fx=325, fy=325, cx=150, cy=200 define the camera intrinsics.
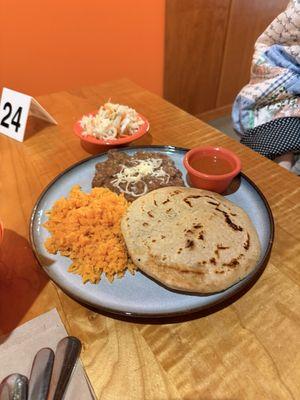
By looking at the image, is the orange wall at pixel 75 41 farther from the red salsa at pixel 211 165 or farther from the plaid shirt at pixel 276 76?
the red salsa at pixel 211 165

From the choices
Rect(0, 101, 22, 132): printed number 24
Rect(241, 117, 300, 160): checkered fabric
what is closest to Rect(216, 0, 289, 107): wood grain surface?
Rect(241, 117, 300, 160): checkered fabric

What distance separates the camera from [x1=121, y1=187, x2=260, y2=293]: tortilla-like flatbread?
A: 881 mm

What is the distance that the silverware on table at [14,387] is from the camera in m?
0.70

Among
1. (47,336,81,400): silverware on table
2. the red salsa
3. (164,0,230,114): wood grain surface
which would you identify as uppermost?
the red salsa

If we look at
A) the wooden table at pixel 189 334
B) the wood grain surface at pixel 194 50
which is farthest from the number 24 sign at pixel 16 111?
the wood grain surface at pixel 194 50

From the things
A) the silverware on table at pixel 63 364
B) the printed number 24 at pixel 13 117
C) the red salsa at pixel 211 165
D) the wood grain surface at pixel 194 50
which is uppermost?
the red salsa at pixel 211 165

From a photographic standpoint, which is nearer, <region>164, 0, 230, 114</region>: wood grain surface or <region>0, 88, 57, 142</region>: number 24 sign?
<region>0, 88, 57, 142</region>: number 24 sign

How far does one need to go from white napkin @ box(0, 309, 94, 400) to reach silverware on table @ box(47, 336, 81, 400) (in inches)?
0.6

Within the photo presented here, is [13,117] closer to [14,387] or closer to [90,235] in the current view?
[90,235]

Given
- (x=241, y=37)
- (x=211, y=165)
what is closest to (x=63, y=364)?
(x=211, y=165)

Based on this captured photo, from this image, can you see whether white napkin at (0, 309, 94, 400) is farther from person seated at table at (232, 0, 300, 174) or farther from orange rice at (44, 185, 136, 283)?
person seated at table at (232, 0, 300, 174)

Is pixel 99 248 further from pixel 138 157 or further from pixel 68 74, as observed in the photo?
pixel 68 74

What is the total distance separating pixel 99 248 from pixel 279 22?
165 cm

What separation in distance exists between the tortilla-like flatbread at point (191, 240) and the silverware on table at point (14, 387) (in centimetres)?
39
